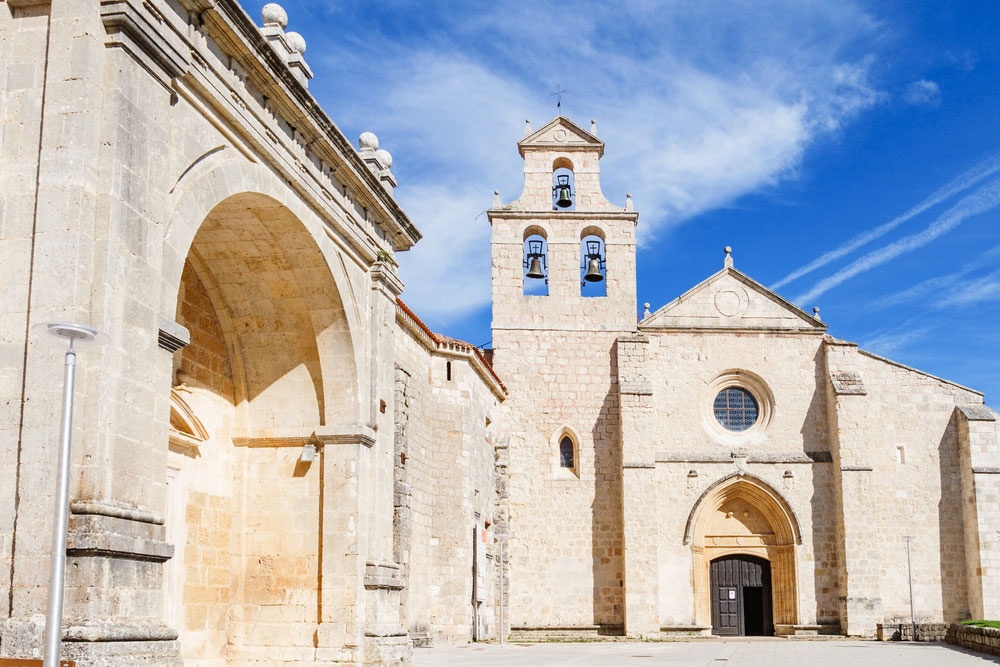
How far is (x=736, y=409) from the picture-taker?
29.0 meters

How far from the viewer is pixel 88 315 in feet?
21.6

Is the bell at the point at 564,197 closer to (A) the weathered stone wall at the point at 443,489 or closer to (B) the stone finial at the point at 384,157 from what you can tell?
(A) the weathered stone wall at the point at 443,489

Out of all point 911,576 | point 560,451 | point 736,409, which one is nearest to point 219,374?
point 560,451

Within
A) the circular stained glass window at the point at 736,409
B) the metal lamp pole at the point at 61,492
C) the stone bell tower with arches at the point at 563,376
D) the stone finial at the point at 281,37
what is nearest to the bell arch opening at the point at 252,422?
the stone finial at the point at 281,37

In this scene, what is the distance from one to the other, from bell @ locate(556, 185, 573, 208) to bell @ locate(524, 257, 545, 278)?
65.8 inches

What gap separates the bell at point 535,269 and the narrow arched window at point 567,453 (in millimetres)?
4311

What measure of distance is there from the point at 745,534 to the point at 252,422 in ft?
65.2

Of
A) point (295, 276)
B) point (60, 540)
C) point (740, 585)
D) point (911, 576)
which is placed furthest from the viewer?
point (740, 585)

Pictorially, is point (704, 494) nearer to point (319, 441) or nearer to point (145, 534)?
point (319, 441)

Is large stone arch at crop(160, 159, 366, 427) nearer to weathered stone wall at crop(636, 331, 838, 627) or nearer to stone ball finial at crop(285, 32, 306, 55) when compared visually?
stone ball finial at crop(285, 32, 306, 55)

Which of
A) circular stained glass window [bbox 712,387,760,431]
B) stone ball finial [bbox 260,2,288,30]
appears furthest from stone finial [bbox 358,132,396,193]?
circular stained glass window [bbox 712,387,760,431]

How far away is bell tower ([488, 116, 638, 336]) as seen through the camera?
28891mm

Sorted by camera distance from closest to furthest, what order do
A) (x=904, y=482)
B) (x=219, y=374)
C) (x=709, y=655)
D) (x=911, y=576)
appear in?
(x=219, y=374), (x=709, y=655), (x=911, y=576), (x=904, y=482)

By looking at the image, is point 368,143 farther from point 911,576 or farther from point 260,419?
point 911,576
